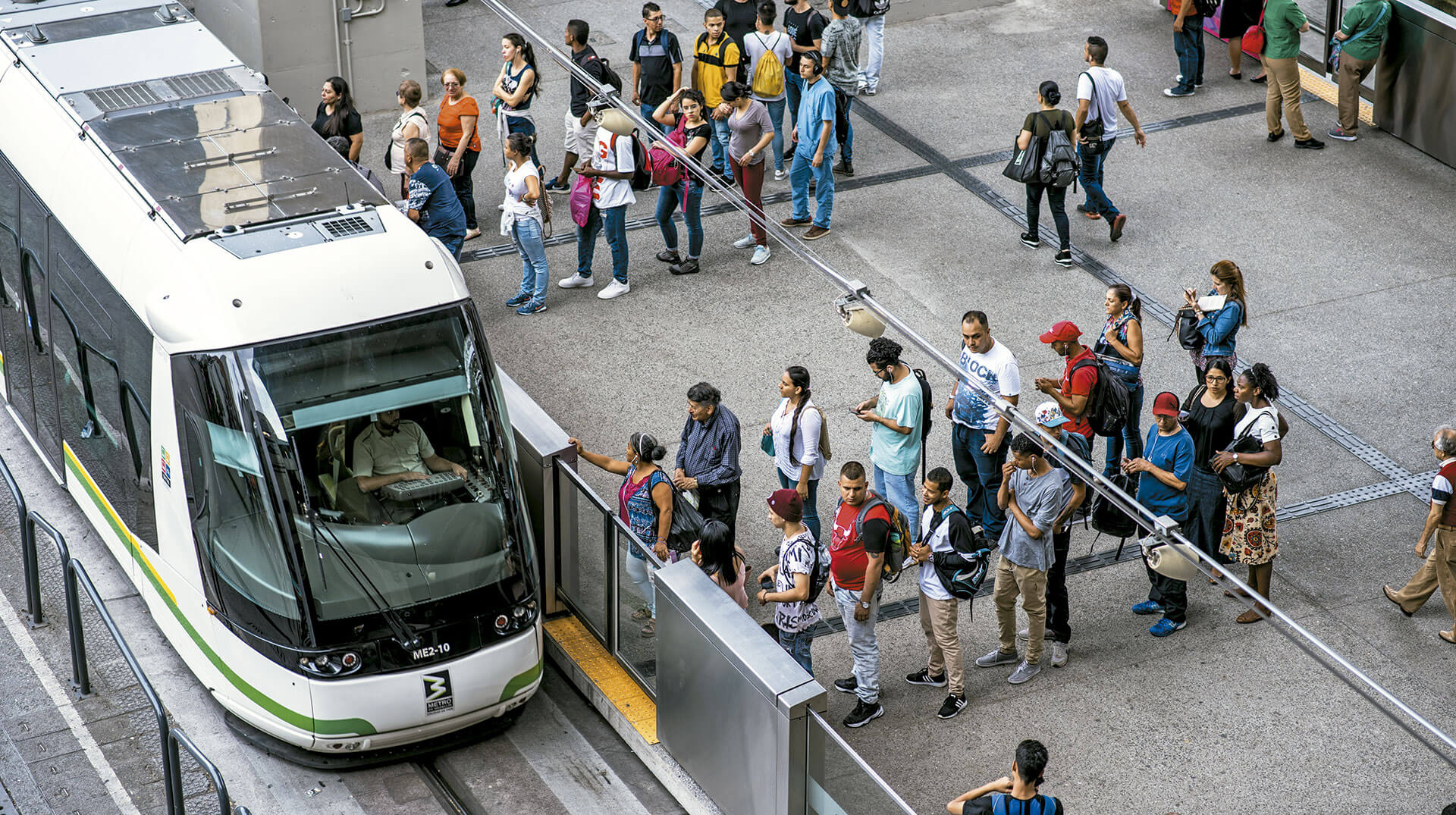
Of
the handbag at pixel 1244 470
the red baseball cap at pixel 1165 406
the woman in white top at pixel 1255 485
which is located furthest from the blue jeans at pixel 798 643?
the handbag at pixel 1244 470

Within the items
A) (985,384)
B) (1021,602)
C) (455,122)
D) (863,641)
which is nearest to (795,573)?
(863,641)

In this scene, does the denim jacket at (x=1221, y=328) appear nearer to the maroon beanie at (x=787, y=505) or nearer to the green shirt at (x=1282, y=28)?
the maroon beanie at (x=787, y=505)

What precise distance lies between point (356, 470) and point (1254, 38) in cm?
1320

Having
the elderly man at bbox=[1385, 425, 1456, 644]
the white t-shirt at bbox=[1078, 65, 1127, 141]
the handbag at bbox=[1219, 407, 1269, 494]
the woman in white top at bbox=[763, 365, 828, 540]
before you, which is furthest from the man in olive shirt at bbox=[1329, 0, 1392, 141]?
the woman in white top at bbox=[763, 365, 828, 540]

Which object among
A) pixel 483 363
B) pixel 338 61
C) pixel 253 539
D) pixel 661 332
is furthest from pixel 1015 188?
pixel 253 539

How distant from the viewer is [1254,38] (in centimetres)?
1847

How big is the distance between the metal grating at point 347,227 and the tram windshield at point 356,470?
28.2 inches

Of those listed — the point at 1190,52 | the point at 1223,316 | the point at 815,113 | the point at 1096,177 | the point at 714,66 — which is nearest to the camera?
the point at 1223,316

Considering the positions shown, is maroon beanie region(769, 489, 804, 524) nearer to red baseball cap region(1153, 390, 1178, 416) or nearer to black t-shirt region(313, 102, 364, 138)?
red baseball cap region(1153, 390, 1178, 416)

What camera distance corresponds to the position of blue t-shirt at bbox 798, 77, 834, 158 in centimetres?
1505

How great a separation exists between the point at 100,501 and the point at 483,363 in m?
3.23

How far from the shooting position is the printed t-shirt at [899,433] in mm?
10688

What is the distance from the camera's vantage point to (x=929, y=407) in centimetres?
1105

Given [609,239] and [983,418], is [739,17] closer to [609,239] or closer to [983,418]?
[609,239]
